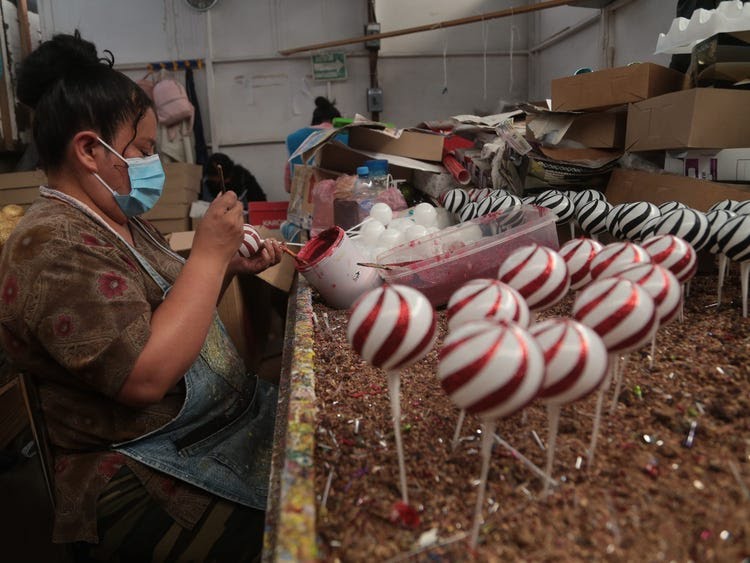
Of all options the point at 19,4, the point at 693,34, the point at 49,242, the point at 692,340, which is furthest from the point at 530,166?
the point at 19,4

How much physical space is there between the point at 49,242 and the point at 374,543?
83cm

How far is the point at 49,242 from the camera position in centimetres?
104

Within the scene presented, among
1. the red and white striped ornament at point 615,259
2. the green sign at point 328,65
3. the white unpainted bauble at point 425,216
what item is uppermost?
the green sign at point 328,65

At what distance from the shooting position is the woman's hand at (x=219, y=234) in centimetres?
121

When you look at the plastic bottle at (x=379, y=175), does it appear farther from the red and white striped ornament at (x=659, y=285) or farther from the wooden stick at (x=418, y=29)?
the wooden stick at (x=418, y=29)

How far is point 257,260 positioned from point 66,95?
2.58 feet

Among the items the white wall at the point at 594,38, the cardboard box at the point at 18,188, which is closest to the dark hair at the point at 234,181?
the cardboard box at the point at 18,188

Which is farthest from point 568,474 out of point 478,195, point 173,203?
point 173,203

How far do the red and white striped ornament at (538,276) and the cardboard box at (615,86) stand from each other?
1.58 metres

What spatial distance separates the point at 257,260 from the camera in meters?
1.84

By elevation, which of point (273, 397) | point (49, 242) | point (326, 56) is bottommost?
point (273, 397)

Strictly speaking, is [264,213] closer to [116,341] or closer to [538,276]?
[116,341]

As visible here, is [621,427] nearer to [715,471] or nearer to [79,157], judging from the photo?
[715,471]

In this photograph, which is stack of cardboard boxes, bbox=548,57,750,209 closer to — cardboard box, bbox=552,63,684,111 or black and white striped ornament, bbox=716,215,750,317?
cardboard box, bbox=552,63,684,111
